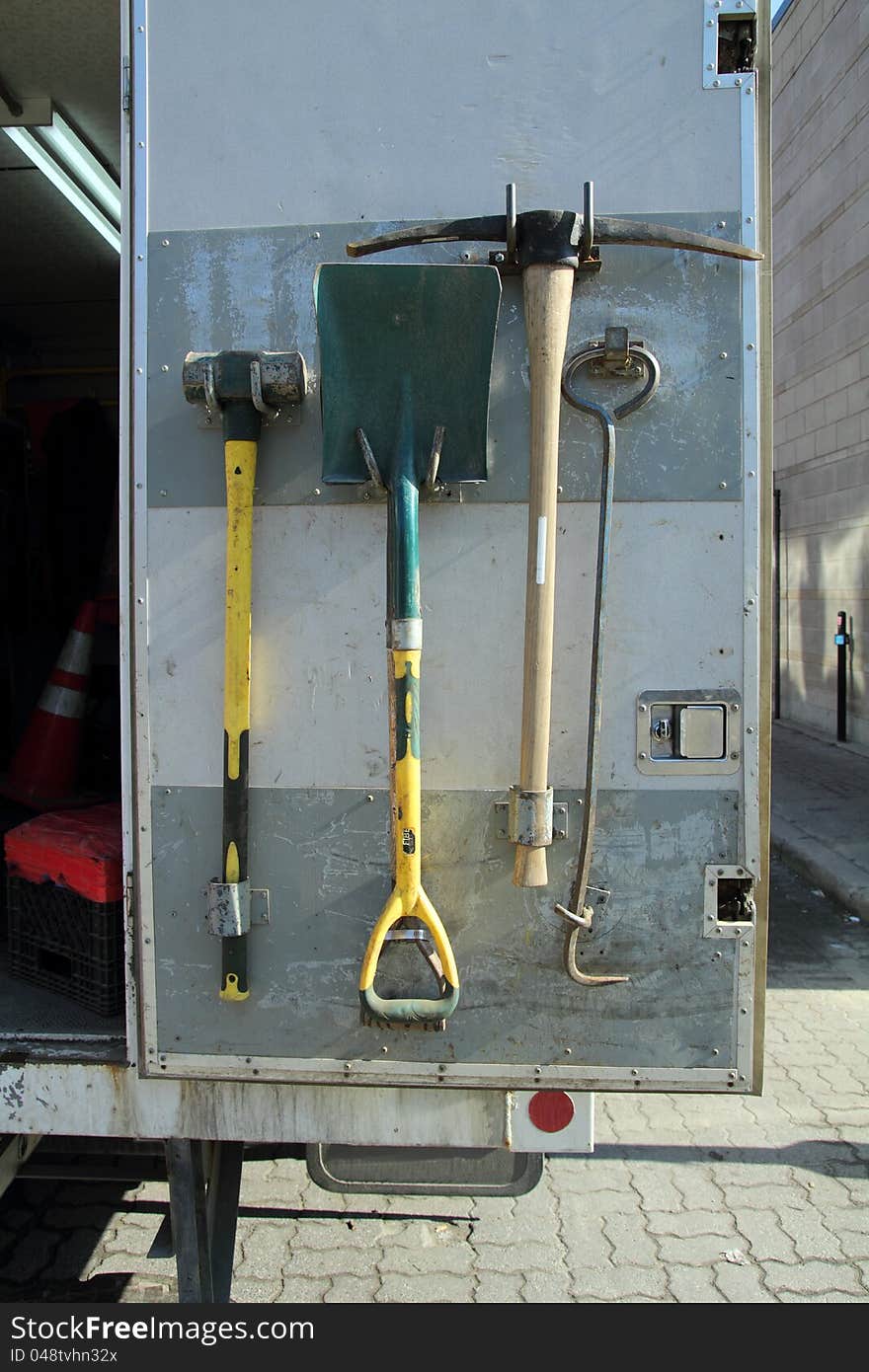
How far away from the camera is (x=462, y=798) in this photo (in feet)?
6.98

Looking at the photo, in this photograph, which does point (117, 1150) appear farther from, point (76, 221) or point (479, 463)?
point (76, 221)

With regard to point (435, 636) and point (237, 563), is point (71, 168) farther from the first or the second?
point (435, 636)

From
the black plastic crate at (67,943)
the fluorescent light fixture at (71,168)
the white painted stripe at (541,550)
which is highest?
the fluorescent light fixture at (71,168)

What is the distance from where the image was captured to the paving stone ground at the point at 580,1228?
9.85ft

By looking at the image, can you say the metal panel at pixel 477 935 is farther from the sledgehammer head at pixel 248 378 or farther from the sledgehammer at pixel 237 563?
the sledgehammer head at pixel 248 378

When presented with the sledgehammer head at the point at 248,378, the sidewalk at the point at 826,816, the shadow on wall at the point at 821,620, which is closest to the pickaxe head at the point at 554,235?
the sledgehammer head at the point at 248,378

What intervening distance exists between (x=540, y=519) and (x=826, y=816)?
7.04 m

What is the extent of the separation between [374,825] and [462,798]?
195 mm

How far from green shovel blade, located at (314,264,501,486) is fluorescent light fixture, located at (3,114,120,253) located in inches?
71.5

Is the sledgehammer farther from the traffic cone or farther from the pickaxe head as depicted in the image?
the traffic cone

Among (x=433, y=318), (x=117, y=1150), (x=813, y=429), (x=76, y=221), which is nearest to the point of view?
(x=433, y=318)

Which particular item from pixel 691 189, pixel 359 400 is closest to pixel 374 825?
pixel 359 400

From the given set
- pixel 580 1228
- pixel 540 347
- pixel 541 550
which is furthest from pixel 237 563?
pixel 580 1228

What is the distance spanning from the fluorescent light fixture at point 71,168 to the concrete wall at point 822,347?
Result: 895 cm
